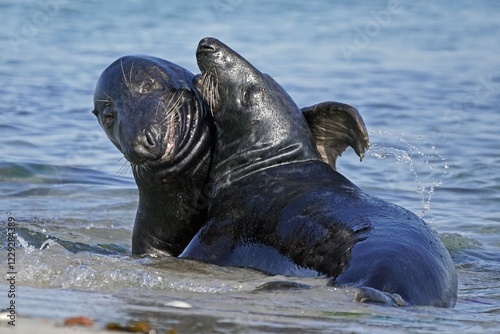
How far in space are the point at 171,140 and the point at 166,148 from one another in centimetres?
9

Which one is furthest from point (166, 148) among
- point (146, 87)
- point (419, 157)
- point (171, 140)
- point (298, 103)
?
point (298, 103)

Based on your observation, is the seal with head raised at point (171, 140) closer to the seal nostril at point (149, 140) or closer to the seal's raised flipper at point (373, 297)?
the seal nostril at point (149, 140)

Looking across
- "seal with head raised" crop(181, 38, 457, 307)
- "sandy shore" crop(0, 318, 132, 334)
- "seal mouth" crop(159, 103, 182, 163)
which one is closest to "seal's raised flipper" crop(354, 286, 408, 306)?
"seal with head raised" crop(181, 38, 457, 307)

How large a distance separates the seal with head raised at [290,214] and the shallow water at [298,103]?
0.19 metres

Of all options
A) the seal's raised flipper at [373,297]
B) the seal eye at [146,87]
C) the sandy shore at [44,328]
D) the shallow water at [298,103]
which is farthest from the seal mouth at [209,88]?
the sandy shore at [44,328]

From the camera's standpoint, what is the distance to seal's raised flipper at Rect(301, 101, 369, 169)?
7.62 metres

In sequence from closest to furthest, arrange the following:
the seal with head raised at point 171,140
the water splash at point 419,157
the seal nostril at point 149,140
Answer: the seal nostril at point 149,140, the seal with head raised at point 171,140, the water splash at point 419,157

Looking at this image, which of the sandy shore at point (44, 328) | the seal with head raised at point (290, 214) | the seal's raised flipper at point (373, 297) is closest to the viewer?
the sandy shore at point (44, 328)

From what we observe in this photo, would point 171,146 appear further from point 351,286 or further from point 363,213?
point 351,286

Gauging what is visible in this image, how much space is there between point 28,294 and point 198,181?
7.47ft

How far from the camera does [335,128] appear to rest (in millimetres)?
7859

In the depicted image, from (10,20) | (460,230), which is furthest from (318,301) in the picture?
(10,20)

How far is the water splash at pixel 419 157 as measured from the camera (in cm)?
1145

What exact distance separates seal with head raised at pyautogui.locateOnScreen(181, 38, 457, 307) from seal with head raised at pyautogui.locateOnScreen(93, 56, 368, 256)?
0.19 meters
